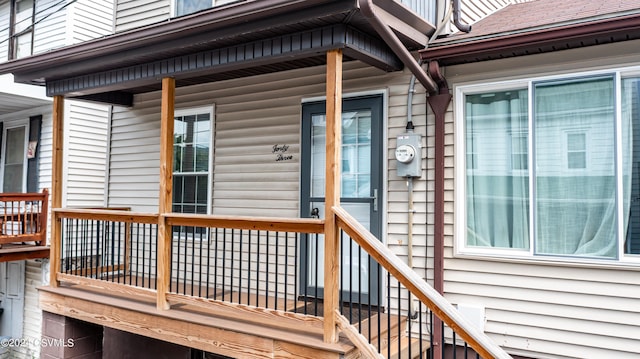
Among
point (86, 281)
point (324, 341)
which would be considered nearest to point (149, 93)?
point (86, 281)

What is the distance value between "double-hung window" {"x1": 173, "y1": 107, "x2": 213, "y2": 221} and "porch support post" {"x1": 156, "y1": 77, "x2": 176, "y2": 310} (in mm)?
1349

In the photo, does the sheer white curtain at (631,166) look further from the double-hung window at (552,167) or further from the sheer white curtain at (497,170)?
the sheer white curtain at (497,170)

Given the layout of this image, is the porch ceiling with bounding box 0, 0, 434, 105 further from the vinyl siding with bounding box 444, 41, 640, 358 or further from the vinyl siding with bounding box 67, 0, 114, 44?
the vinyl siding with bounding box 67, 0, 114, 44

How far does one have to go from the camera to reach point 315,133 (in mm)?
4902

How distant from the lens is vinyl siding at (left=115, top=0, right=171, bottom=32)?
6.59 metres

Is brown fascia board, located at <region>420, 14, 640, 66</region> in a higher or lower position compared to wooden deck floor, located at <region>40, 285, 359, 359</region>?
higher

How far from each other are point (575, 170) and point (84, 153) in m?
7.62

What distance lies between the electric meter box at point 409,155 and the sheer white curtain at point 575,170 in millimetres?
951

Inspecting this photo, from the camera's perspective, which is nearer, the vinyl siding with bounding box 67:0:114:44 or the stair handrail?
the stair handrail

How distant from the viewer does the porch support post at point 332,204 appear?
10.7 ft

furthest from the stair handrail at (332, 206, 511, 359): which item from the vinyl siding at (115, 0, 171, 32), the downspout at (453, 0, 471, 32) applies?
the vinyl siding at (115, 0, 171, 32)

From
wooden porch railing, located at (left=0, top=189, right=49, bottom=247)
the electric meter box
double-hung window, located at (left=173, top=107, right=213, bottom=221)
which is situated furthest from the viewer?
wooden porch railing, located at (left=0, top=189, right=49, bottom=247)

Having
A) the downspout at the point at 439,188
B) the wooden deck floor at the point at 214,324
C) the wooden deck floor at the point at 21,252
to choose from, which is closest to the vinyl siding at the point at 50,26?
the wooden deck floor at the point at 21,252

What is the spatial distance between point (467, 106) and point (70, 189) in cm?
677
